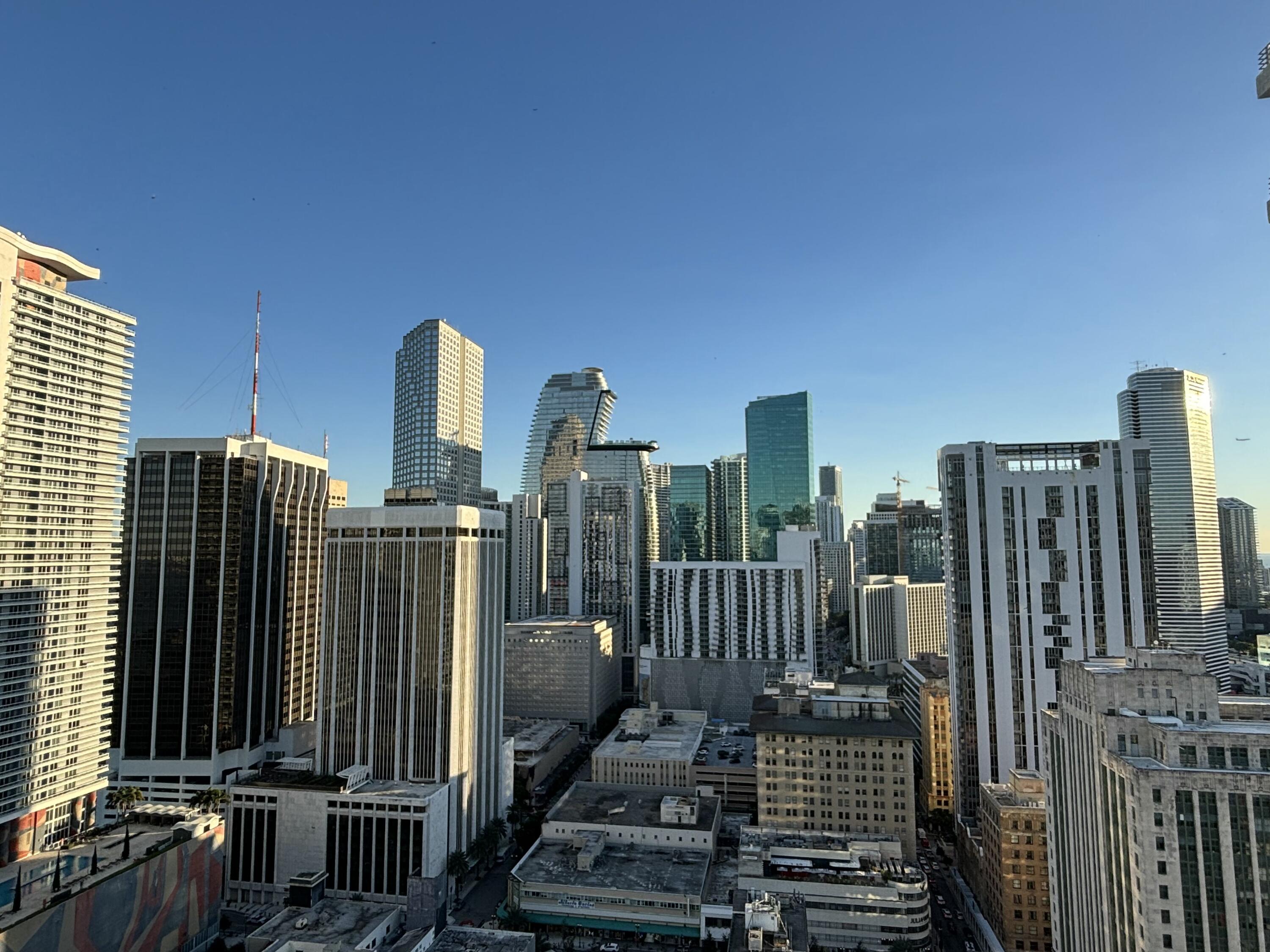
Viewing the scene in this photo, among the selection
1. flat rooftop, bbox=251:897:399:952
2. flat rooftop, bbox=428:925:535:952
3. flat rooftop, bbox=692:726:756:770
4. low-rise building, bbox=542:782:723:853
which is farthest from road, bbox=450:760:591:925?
flat rooftop, bbox=692:726:756:770

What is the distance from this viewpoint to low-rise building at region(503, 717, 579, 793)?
142875 millimetres

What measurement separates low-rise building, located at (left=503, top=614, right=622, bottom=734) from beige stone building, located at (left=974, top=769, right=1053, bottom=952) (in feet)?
382

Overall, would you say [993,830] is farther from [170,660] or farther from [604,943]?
[170,660]

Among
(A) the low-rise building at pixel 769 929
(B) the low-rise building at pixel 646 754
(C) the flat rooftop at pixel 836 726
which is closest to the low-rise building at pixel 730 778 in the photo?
(B) the low-rise building at pixel 646 754

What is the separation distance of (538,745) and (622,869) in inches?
2312

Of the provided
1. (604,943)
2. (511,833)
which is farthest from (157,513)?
(604,943)

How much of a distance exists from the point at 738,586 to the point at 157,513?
405 ft

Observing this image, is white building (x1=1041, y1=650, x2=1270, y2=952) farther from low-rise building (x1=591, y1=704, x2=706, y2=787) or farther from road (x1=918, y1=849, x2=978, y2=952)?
low-rise building (x1=591, y1=704, x2=706, y2=787)

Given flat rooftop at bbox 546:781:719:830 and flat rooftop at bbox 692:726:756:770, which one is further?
flat rooftop at bbox 692:726:756:770

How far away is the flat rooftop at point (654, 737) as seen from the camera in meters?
132

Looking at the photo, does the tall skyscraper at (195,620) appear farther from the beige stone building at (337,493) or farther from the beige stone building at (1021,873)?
the beige stone building at (1021,873)

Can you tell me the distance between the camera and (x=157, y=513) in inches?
4909

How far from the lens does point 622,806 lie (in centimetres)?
11162

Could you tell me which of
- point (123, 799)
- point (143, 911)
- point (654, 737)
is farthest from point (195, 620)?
point (654, 737)
